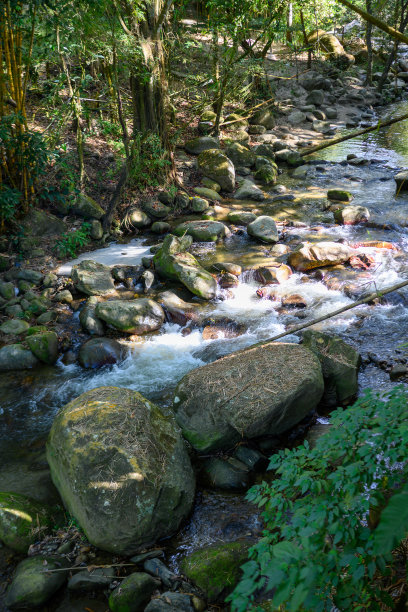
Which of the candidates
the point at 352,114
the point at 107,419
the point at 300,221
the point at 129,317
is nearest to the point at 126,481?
the point at 107,419

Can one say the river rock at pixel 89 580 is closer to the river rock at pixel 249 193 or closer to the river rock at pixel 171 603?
the river rock at pixel 171 603

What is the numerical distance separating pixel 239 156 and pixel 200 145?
1.12m

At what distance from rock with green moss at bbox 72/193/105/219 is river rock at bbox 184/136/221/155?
14.3 ft

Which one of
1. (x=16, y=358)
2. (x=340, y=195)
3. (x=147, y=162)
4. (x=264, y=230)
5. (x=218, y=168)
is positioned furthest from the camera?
(x=218, y=168)

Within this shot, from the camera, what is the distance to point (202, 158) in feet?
36.3

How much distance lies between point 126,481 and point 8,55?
6.58 metres

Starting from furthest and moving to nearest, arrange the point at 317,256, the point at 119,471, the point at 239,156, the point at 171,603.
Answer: the point at 239,156 < the point at 317,256 < the point at 119,471 < the point at 171,603

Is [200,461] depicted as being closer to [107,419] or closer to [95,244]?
[107,419]

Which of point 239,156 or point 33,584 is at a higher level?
point 239,156

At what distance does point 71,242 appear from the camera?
7.66 m

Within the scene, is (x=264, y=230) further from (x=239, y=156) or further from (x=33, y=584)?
(x=33, y=584)

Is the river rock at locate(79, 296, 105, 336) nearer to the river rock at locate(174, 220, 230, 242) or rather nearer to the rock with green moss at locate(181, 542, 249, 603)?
the river rock at locate(174, 220, 230, 242)

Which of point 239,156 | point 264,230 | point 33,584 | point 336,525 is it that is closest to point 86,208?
point 264,230

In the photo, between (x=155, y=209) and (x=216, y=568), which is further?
(x=155, y=209)
